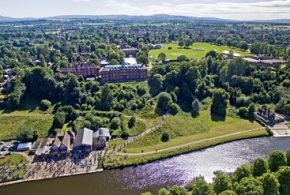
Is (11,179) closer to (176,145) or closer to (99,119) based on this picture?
(99,119)

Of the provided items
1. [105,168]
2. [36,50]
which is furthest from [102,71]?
[36,50]

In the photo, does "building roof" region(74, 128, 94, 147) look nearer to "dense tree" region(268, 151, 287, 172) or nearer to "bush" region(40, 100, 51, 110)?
"bush" region(40, 100, 51, 110)

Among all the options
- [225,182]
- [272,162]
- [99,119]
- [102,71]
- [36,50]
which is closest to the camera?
[225,182]

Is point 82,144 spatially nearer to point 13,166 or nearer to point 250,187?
point 13,166

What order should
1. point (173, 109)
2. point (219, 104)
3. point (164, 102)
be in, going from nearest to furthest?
point (173, 109) → point (164, 102) → point (219, 104)

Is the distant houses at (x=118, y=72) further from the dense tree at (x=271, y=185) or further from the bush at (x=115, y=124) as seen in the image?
the dense tree at (x=271, y=185)

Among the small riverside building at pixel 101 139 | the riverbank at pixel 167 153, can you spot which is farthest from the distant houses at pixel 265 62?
the small riverside building at pixel 101 139

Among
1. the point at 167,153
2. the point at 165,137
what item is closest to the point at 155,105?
the point at 165,137
